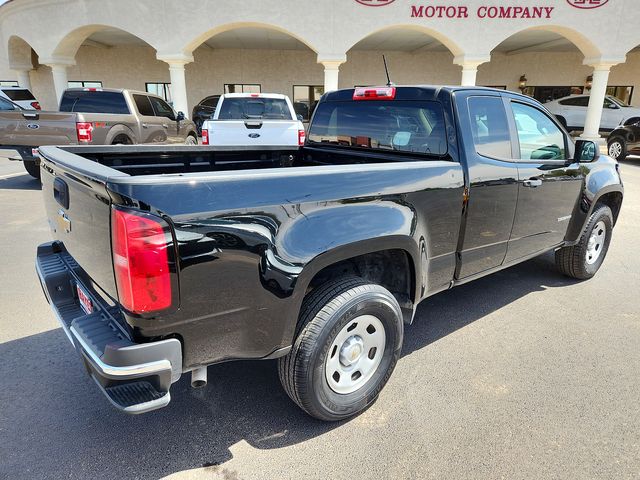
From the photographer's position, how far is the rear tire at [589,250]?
4.50 meters

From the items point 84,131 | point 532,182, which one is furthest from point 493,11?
point 532,182

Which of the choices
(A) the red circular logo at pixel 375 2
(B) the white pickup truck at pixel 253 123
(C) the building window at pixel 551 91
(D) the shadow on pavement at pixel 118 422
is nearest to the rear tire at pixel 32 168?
(B) the white pickup truck at pixel 253 123

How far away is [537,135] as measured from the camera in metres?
3.76

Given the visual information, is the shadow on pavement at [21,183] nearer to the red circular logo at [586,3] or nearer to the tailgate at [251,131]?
the tailgate at [251,131]

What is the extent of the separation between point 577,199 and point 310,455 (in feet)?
11.2

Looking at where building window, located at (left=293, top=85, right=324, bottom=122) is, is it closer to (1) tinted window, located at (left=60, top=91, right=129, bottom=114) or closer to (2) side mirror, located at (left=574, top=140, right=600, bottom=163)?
(1) tinted window, located at (left=60, top=91, right=129, bottom=114)

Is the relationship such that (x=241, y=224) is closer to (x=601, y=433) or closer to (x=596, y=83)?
(x=601, y=433)

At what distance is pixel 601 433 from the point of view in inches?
98.8

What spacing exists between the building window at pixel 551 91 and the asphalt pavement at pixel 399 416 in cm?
2354

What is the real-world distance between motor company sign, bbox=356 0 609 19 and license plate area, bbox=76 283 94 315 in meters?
15.9

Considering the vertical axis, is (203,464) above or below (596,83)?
below

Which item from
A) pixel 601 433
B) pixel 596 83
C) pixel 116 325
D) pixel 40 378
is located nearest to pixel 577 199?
pixel 601 433

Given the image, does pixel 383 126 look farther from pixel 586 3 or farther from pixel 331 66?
pixel 586 3

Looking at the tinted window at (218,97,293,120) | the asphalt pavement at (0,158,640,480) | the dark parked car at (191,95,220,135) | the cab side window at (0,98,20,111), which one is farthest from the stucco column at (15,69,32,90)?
the asphalt pavement at (0,158,640,480)
